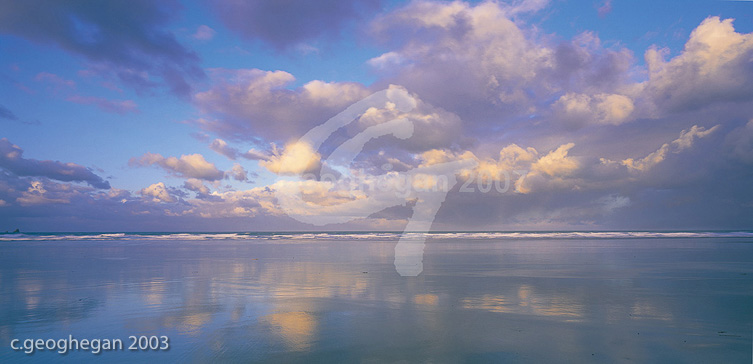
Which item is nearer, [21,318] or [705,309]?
[21,318]

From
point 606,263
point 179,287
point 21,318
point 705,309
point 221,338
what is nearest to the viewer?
point 221,338

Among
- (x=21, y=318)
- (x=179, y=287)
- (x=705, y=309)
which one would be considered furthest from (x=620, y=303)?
(x=21, y=318)

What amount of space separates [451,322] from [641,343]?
3302mm

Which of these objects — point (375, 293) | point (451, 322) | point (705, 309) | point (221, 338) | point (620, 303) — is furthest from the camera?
point (375, 293)

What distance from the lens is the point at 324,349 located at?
626cm

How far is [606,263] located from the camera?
1867 cm

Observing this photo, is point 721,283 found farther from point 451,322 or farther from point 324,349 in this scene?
point 324,349

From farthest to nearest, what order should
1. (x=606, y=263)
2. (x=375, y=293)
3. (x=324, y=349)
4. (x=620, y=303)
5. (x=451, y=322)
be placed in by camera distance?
(x=606, y=263)
(x=375, y=293)
(x=620, y=303)
(x=451, y=322)
(x=324, y=349)

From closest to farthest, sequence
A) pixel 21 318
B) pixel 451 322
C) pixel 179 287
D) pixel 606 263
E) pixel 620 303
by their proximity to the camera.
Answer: pixel 451 322
pixel 21 318
pixel 620 303
pixel 179 287
pixel 606 263

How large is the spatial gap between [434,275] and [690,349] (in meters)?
8.80

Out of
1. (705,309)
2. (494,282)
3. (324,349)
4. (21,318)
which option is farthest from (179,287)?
(705,309)

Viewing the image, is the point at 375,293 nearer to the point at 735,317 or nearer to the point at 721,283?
the point at 735,317

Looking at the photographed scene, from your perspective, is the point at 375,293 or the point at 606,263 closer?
the point at 375,293

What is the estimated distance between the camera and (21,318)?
8.37 m
